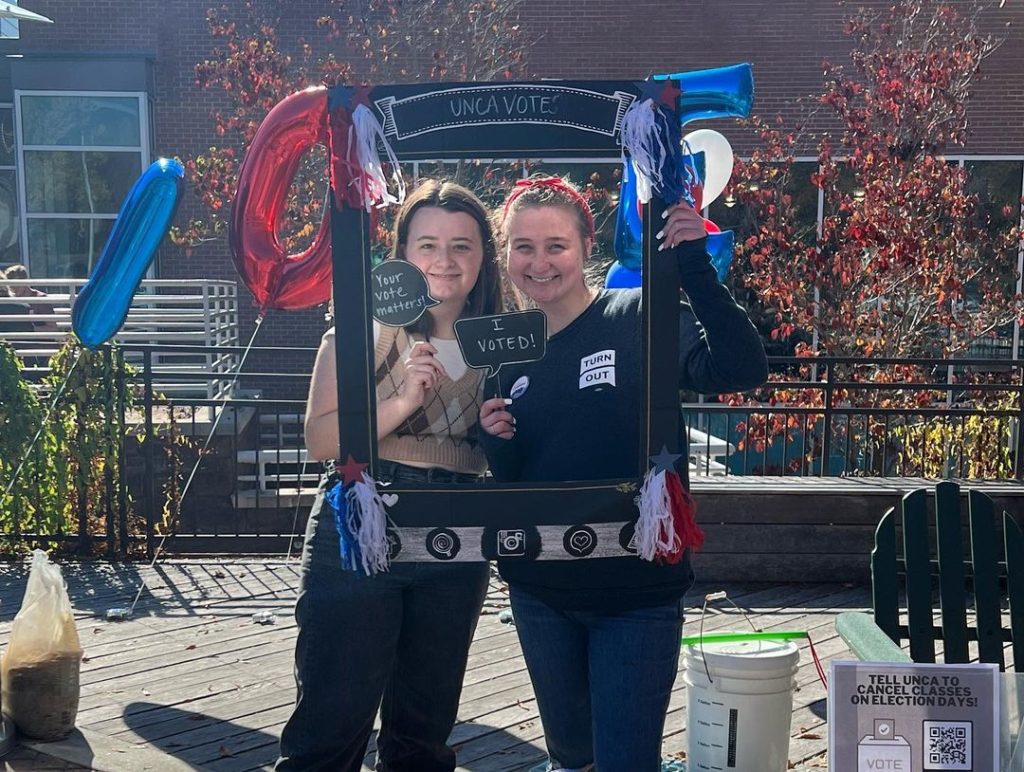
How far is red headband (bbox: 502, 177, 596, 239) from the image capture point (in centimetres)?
242

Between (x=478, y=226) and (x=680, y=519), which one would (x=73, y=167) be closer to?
(x=478, y=226)

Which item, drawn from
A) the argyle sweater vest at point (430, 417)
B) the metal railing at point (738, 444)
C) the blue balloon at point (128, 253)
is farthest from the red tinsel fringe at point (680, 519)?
the metal railing at point (738, 444)

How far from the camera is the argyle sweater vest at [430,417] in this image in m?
2.49

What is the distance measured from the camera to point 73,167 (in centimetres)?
1357

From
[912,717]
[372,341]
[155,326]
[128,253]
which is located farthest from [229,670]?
[155,326]

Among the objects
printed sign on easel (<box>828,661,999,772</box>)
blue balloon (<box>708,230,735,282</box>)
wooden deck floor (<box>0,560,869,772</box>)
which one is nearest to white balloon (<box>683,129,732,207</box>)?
blue balloon (<box>708,230,735,282</box>)

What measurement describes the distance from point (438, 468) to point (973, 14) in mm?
11578

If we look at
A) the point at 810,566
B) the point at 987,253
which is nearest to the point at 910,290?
the point at 987,253

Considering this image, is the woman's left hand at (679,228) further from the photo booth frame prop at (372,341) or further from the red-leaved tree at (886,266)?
the red-leaved tree at (886,266)

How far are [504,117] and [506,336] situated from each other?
483 mm

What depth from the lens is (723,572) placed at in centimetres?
605

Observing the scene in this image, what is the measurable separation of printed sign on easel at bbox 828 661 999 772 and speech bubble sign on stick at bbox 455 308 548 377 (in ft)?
3.00

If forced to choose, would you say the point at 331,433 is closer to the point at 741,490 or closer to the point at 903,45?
the point at 741,490

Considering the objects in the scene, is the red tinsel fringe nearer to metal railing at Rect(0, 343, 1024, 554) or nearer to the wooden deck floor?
the wooden deck floor
